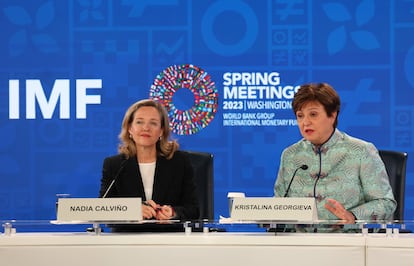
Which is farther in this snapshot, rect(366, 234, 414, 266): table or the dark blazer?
the dark blazer

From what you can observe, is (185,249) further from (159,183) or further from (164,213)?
(159,183)

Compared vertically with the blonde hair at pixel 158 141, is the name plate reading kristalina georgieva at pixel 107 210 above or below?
below

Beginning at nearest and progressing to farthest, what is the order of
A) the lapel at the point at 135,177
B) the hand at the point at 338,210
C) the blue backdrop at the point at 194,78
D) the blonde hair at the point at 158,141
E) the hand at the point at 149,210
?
the hand at the point at 338,210
the hand at the point at 149,210
the lapel at the point at 135,177
the blonde hair at the point at 158,141
the blue backdrop at the point at 194,78

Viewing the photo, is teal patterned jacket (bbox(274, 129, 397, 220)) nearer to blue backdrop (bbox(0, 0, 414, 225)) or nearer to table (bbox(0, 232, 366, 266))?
table (bbox(0, 232, 366, 266))

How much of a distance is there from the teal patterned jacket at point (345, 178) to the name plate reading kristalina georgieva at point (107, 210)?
97cm

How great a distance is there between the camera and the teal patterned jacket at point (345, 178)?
326 cm

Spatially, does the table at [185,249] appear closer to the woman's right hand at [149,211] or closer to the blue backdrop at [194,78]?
the woman's right hand at [149,211]

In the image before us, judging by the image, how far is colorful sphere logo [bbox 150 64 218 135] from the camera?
527 centimetres

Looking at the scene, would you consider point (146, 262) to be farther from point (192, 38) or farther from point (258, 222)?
point (192, 38)

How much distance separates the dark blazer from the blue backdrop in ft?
5.23

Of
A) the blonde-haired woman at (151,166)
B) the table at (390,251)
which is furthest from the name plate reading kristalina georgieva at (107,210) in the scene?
the blonde-haired woman at (151,166)

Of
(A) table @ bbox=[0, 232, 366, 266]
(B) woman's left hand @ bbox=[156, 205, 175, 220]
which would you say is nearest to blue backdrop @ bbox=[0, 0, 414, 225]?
(B) woman's left hand @ bbox=[156, 205, 175, 220]

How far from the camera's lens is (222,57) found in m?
5.29

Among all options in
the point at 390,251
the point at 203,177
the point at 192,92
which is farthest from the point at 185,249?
the point at 192,92
